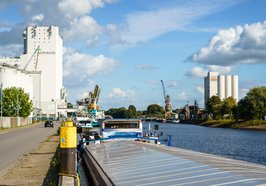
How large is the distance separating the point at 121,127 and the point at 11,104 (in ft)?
352

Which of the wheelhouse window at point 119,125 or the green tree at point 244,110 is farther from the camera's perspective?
the green tree at point 244,110

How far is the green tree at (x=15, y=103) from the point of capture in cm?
13800

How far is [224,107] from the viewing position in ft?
637

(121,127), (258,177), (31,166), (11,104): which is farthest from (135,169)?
(11,104)

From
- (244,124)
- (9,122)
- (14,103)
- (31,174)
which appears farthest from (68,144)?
(244,124)

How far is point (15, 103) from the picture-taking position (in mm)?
141125

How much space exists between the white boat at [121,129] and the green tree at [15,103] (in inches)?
3924

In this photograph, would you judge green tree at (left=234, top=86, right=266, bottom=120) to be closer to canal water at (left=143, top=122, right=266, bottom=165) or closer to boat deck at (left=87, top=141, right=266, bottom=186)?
canal water at (left=143, top=122, right=266, bottom=165)

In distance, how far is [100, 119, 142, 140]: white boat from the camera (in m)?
36.0

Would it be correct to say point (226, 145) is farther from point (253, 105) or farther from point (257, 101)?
point (257, 101)

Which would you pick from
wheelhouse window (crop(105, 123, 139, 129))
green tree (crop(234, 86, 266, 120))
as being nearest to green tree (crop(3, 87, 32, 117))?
green tree (crop(234, 86, 266, 120))

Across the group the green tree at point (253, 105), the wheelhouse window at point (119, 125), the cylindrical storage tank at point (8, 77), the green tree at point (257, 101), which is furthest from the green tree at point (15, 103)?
the wheelhouse window at point (119, 125)

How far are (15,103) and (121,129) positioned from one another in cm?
11027

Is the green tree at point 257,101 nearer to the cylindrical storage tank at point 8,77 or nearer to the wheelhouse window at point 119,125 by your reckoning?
the cylindrical storage tank at point 8,77
